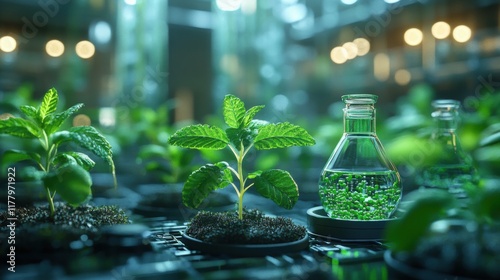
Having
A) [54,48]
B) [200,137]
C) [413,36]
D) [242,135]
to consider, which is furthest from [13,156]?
[413,36]

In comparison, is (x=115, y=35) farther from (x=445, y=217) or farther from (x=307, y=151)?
(x=445, y=217)

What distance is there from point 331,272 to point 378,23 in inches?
193

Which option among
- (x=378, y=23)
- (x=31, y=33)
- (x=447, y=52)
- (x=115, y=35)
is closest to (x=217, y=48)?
(x=115, y=35)

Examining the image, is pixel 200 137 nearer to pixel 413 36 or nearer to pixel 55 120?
pixel 55 120

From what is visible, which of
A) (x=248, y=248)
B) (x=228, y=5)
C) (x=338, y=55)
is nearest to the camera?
(x=248, y=248)

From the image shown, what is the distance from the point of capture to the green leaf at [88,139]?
105 cm

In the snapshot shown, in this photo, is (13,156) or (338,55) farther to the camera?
(338,55)

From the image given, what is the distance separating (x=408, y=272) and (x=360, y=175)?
360 millimetres

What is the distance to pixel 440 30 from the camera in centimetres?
519

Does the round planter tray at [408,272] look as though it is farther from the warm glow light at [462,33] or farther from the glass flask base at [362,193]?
the warm glow light at [462,33]

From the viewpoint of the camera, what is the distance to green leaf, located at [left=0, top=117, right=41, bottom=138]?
1067mm

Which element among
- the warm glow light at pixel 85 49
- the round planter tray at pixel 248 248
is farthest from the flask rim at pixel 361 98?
the warm glow light at pixel 85 49

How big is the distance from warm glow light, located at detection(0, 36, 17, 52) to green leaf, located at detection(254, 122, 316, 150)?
11.3ft

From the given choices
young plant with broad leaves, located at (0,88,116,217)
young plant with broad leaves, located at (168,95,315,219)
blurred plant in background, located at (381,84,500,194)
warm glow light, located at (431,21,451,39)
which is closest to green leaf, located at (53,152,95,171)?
young plant with broad leaves, located at (0,88,116,217)
